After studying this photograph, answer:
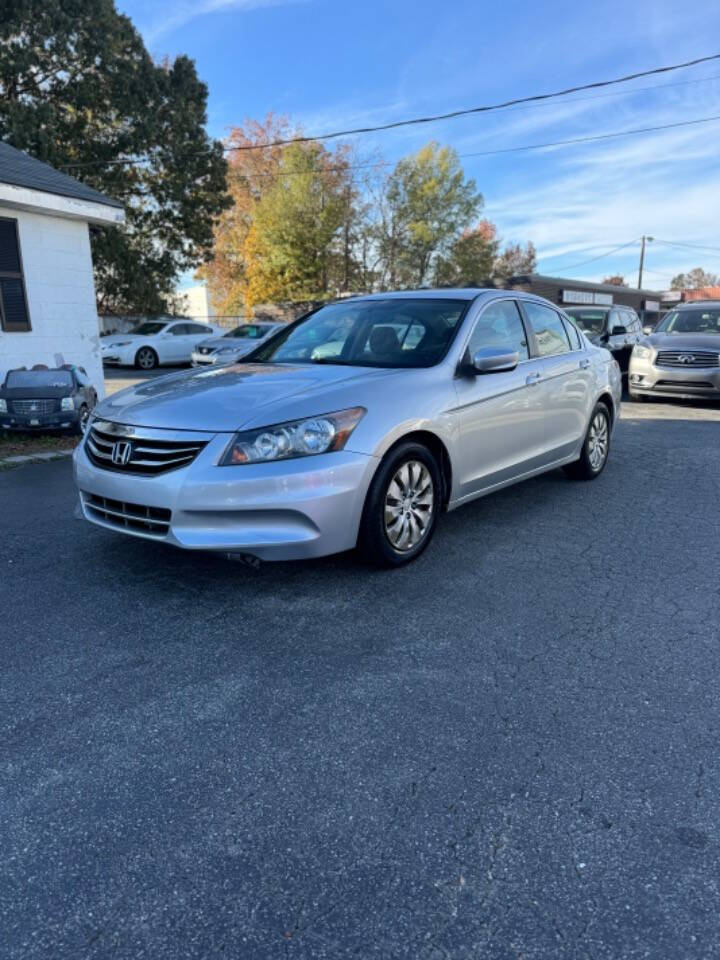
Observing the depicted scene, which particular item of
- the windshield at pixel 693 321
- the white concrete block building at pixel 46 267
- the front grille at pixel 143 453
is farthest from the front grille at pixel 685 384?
the front grille at pixel 143 453

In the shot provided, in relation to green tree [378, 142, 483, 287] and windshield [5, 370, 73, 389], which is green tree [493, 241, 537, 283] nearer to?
green tree [378, 142, 483, 287]

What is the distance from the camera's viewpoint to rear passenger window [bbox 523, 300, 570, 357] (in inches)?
207

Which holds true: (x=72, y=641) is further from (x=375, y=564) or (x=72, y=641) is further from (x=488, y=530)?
(x=488, y=530)

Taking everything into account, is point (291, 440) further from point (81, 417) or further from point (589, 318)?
point (589, 318)

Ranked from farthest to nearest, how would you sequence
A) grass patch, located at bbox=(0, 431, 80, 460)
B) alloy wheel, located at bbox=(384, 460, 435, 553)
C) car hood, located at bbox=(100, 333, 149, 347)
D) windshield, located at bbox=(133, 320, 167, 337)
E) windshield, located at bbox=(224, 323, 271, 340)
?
windshield, located at bbox=(133, 320, 167, 337) < windshield, located at bbox=(224, 323, 271, 340) < car hood, located at bbox=(100, 333, 149, 347) < grass patch, located at bbox=(0, 431, 80, 460) < alloy wheel, located at bbox=(384, 460, 435, 553)

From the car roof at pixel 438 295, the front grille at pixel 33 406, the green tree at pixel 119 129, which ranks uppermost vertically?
the green tree at pixel 119 129

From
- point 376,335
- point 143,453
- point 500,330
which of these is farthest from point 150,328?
point 143,453

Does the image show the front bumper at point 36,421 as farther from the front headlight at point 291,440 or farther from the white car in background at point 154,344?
the white car in background at point 154,344

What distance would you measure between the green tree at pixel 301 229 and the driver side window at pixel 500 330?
31863 millimetres

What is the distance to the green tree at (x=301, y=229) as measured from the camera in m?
34.1

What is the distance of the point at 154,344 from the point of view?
2036cm

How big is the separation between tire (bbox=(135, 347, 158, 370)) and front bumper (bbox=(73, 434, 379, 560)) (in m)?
17.9

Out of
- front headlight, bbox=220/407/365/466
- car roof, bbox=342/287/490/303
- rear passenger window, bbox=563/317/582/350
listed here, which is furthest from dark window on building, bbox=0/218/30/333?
front headlight, bbox=220/407/365/466

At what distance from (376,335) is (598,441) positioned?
104 inches
